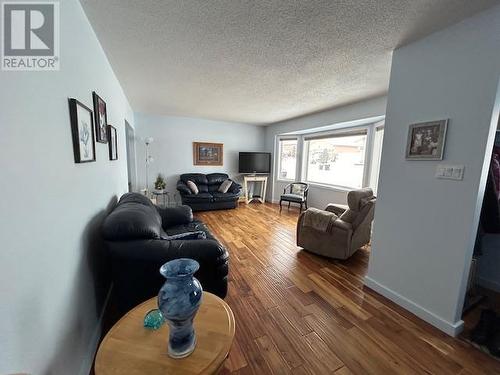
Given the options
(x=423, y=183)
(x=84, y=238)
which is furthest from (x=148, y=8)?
(x=423, y=183)

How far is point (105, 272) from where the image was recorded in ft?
6.43

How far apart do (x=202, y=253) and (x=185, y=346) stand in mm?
697

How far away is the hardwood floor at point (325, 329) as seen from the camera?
53.3 inches

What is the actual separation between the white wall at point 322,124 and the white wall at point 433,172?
5.26 ft

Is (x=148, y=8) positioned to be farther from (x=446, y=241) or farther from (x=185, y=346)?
(x=446, y=241)

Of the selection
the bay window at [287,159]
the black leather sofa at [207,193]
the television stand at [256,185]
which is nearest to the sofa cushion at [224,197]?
the black leather sofa at [207,193]

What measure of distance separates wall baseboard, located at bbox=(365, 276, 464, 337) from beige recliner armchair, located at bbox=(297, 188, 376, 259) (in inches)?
20.6

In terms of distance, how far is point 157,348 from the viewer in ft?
2.85


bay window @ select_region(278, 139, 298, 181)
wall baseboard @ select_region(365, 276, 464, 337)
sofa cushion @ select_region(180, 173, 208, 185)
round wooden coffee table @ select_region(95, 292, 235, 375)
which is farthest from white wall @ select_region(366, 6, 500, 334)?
sofa cushion @ select_region(180, 173, 208, 185)

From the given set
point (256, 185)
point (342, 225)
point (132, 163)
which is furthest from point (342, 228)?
point (132, 163)

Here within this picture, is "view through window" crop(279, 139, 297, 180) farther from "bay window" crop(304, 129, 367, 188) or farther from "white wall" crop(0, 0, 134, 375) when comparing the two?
"white wall" crop(0, 0, 134, 375)

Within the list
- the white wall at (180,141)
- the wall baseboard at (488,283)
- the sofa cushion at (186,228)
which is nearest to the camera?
the wall baseboard at (488,283)

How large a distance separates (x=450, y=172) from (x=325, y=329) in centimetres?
152

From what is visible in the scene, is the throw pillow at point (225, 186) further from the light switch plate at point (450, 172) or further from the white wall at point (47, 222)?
the light switch plate at point (450, 172)
